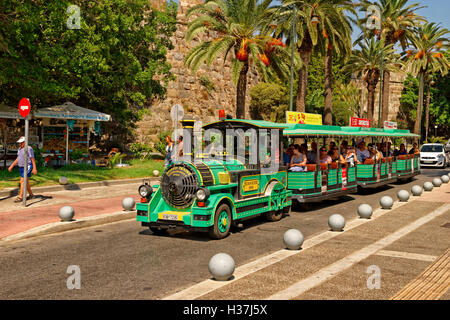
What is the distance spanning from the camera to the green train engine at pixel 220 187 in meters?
8.64

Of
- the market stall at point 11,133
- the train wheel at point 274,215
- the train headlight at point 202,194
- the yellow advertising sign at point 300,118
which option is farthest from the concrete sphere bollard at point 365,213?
the market stall at point 11,133

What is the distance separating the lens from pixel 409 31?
3919 cm

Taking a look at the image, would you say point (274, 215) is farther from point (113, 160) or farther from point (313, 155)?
point (113, 160)

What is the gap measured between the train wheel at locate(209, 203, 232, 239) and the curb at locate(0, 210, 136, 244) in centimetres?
342

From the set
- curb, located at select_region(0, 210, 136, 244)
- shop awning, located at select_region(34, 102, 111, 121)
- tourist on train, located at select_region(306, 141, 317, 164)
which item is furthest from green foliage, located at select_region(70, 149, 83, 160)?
tourist on train, located at select_region(306, 141, 317, 164)

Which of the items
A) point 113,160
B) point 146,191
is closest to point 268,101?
point 113,160

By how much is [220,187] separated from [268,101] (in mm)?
42727

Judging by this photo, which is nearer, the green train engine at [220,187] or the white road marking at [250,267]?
the white road marking at [250,267]

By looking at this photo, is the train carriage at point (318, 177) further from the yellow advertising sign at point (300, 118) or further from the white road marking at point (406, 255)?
the white road marking at point (406, 255)

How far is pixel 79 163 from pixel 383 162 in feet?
49.1

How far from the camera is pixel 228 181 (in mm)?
9281

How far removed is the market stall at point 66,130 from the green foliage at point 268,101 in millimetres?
29076

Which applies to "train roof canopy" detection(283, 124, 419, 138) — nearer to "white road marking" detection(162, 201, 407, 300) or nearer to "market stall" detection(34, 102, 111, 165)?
"white road marking" detection(162, 201, 407, 300)
